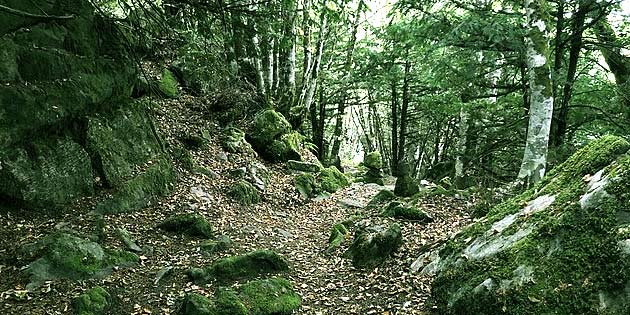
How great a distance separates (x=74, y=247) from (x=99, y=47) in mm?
4787

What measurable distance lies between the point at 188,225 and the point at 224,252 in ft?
3.19

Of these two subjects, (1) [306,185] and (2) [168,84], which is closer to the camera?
(1) [306,185]

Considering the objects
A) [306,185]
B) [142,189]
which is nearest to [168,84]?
[306,185]

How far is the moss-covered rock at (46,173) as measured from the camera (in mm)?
5805

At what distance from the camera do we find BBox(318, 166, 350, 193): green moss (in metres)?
12.9

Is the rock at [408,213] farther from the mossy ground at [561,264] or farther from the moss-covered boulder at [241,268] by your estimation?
the mossy ground at [561,264]

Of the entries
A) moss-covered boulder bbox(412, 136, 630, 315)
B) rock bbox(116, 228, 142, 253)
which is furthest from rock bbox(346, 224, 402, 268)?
rock bbox(116, 228, 142, 253)

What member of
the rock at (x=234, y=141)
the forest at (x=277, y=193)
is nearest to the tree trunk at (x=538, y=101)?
the forest at (x=277, y=193)

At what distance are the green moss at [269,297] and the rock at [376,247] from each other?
1337mm

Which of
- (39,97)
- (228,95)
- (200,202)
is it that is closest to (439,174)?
(228,95)

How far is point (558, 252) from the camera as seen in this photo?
139 inches

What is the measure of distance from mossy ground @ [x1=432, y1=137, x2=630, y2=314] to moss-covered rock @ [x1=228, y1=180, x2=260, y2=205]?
19.3 feet

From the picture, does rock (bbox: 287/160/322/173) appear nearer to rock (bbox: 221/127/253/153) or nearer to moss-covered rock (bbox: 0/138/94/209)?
rock (bbox: 221/127/253/153)

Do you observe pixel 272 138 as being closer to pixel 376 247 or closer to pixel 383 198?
pixel 383 198
